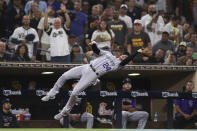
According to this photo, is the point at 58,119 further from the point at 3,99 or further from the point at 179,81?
the point at 179,81

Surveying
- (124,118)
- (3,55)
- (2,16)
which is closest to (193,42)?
(124,118)

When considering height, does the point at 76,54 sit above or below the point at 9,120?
above

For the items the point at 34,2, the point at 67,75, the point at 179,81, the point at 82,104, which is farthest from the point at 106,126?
the point at 34,2

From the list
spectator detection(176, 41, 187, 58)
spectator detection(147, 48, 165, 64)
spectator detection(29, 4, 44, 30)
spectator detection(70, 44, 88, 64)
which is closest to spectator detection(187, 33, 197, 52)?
spectator detection(176, 41, 187, 58)

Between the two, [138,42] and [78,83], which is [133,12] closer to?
[138,42]

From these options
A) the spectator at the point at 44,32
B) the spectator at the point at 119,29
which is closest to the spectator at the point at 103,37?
the spectator at the point at 119,29
